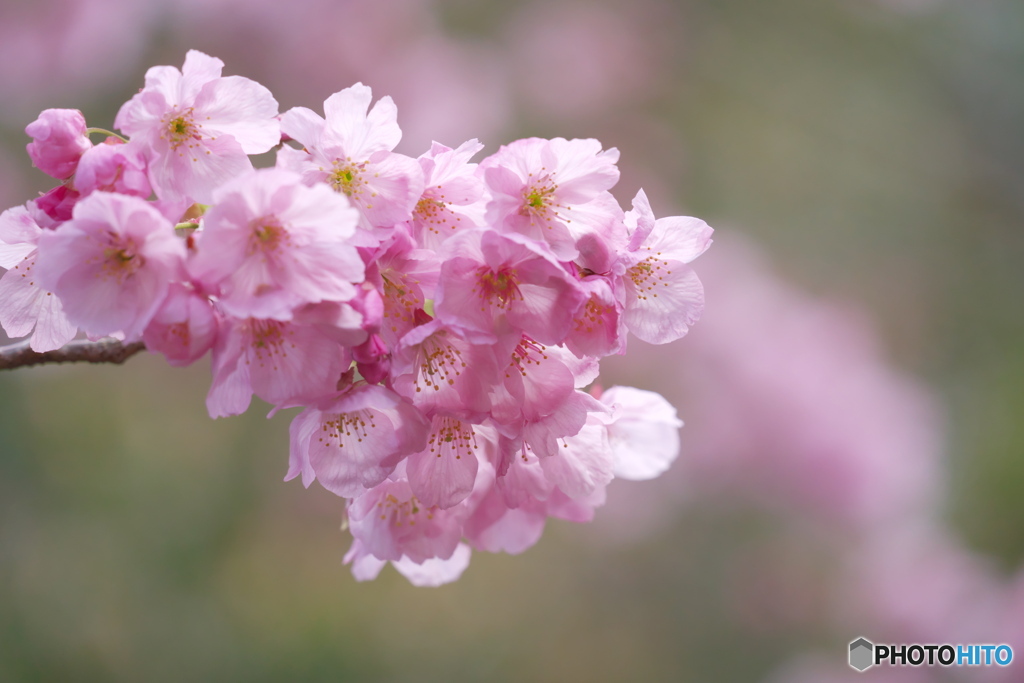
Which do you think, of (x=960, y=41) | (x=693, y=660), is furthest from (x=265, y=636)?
(x=960, y=41)

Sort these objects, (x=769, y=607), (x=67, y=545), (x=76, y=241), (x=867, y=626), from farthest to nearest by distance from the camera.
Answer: (x=769, y=607), (x=867, y=626), (x=67, y=545), (x=76, y=241)

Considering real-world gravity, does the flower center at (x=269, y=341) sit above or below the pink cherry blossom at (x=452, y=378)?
above

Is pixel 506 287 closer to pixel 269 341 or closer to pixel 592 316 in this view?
pixel 592 316

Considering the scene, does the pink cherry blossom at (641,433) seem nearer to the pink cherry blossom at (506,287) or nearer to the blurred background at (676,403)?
the pink cherry blossom at (506,287)

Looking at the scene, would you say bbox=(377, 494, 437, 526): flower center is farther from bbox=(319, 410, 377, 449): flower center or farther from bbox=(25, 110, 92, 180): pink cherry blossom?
bbox=(25, 110, 92, 180): pink cherry blossom

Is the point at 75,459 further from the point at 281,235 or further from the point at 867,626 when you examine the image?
the point at 867,626

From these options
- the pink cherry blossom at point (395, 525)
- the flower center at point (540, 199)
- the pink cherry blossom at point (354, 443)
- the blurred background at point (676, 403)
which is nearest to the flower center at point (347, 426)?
the pink cherry blossom at point (354, 443)
